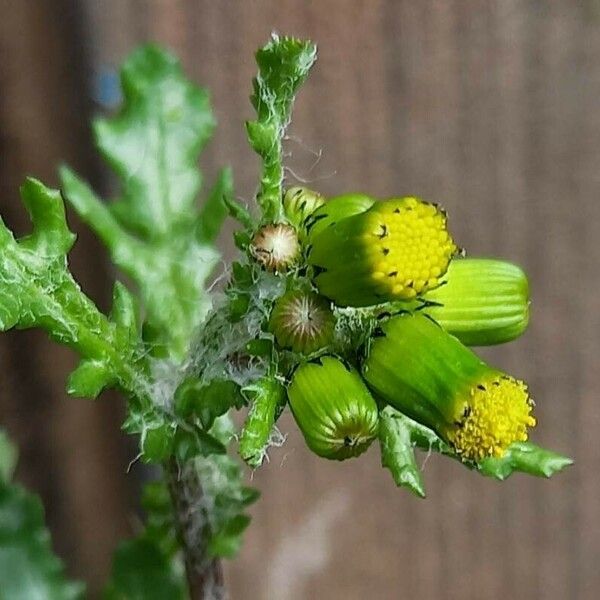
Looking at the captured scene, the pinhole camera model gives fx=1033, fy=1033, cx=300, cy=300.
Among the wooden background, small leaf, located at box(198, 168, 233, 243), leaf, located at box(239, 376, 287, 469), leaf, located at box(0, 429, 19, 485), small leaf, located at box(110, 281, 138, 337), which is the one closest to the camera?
leaf, located at box(239, 376, 287, 469)

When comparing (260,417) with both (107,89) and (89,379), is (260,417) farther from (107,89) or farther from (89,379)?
(107,89)

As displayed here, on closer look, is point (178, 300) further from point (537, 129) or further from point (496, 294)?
point (537, 129)

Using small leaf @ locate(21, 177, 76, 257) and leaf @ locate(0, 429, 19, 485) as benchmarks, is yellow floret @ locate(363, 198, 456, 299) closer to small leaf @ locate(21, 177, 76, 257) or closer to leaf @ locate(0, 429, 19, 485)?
small leaf @ locate(21, 177, 76, 257)

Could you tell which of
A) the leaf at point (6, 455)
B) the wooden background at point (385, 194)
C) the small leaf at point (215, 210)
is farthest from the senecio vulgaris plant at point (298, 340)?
the wooden background at point (385, 194)

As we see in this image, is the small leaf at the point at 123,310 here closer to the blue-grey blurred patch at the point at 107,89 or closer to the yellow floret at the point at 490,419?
the yellow floret at the point at 490,419

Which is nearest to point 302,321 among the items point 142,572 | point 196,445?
point 196,445

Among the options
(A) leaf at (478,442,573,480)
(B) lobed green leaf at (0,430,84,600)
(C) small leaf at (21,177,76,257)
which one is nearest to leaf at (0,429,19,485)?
(B) lobed green leaf at (0,430,84,600)
